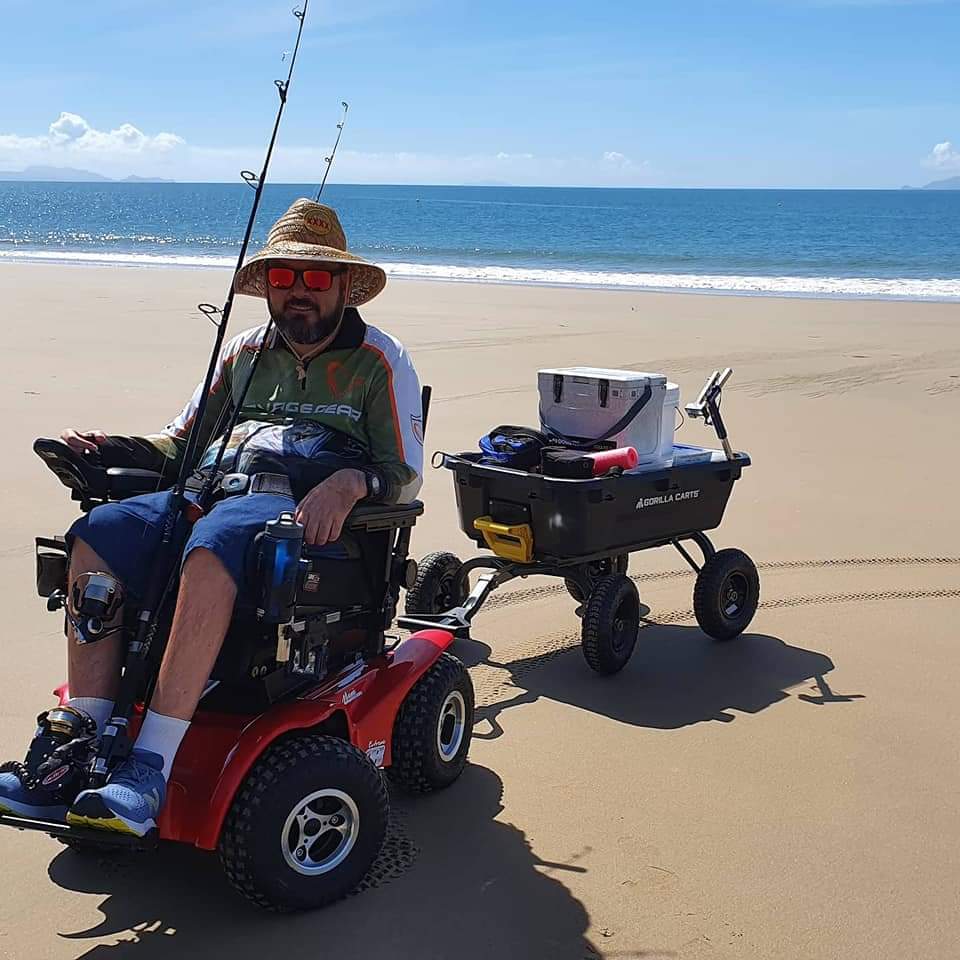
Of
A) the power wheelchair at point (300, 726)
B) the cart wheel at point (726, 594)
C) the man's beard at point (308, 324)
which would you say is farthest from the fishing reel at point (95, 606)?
the cart wheel at point (726, 594)

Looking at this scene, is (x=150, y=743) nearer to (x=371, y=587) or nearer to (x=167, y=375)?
(x=371, y=587)

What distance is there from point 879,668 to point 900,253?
42.6 meters

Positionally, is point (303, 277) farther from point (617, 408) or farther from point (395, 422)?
point (617, 408)

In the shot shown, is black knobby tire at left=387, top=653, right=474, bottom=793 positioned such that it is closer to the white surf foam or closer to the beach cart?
the beach cart

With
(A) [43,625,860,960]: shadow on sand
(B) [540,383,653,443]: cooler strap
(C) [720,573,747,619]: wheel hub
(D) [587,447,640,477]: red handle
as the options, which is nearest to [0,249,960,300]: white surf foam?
(C) [720,573,747,619]: wheel hub

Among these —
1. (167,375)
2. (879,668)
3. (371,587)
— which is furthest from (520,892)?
(167,375)

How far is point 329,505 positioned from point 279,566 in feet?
1.00

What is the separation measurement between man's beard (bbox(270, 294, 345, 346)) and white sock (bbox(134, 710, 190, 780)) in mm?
1216

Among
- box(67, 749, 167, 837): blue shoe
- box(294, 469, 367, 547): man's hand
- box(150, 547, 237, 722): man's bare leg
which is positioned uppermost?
box(294, 469, 367, 547): man's hand

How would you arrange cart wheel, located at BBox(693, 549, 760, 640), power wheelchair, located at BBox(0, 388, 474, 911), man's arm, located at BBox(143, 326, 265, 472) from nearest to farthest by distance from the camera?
power wheelchair, located at BBox(0, 388, 474, 911) → man's arm, located at BBox(143, 326, 265, 472) → cart wheel, located at BBox(693, 549, 760, 640)

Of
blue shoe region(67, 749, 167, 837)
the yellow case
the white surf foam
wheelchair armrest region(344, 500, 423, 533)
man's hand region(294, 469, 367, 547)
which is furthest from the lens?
the white surf foam

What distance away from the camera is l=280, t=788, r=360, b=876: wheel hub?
9.57 ft

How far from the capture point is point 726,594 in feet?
16.6

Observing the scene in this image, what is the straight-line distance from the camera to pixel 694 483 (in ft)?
16.2
